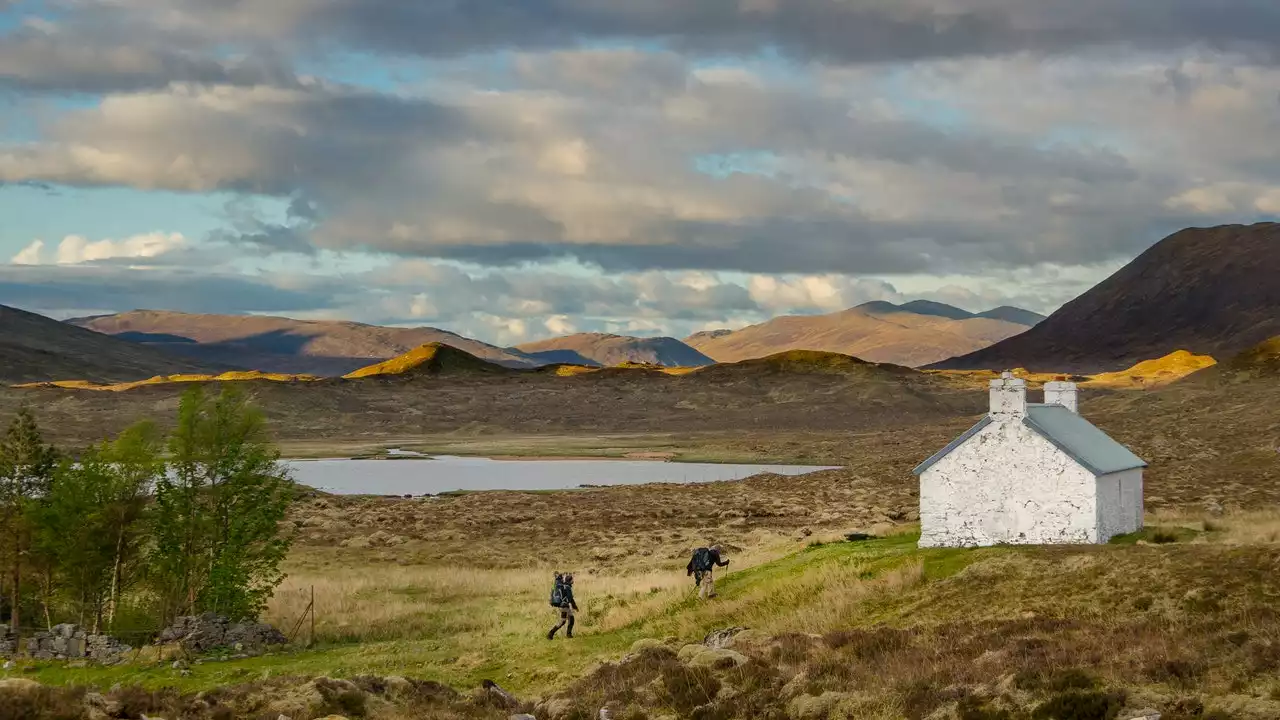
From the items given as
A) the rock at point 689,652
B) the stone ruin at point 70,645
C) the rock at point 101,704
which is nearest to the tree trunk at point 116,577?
the stone ruin at point 70,645

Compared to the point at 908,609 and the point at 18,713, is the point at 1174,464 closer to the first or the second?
the point at 908,609

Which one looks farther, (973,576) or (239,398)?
(239,398)

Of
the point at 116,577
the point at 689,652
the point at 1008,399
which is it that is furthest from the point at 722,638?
the point at 116,577

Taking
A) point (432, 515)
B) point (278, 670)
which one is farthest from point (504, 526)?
point (278, 670)

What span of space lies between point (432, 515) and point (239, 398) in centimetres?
4195

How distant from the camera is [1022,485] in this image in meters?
39.9

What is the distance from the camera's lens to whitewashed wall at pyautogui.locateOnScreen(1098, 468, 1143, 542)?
3906 centimetres

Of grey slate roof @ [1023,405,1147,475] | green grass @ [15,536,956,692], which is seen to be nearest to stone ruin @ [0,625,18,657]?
green grass @ [15,536,956,692]

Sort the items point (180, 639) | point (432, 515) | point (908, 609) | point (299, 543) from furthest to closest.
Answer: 1. point (432, 515)
2. point (299, 543)
3. point (180, 639)
4. point (908, 609)

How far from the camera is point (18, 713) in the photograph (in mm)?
22500

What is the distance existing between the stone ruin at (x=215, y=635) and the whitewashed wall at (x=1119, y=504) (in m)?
26.4

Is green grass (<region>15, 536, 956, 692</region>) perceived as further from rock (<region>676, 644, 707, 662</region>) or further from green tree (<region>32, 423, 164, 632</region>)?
green tree (<region>32, 423, 164, 632</region>)

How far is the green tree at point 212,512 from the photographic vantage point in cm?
4362

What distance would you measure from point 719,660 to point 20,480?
3519 cm
